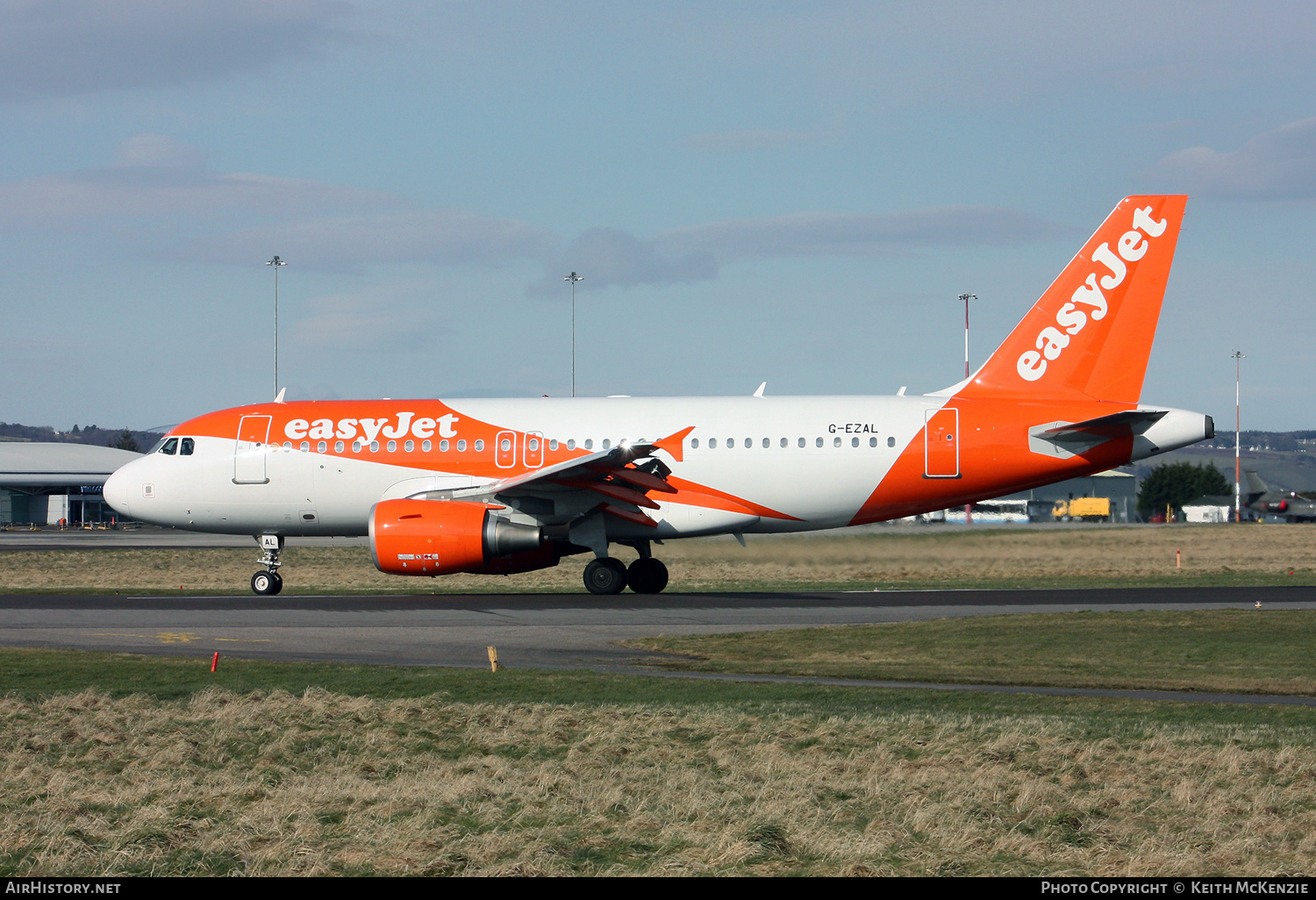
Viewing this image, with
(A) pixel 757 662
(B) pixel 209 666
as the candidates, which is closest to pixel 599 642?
(A) pixel 757 662

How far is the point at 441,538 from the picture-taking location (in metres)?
25.3

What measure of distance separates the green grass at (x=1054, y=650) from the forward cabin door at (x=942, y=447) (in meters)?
5.64

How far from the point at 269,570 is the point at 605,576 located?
8.11 meters

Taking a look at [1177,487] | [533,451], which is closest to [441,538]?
[533,451]

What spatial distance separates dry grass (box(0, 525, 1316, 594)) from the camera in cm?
2886

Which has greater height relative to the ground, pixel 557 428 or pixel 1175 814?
pixel 557 428

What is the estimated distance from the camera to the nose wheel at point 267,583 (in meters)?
28.2

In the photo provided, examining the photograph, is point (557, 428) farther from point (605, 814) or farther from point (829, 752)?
point (605, 814)

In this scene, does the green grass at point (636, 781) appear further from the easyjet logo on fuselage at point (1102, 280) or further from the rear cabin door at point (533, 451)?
the easyjet logo on fuselage at point (1102, 280)

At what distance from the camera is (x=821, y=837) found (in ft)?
25.2

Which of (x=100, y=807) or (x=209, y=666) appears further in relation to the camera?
(x=209, y=666)

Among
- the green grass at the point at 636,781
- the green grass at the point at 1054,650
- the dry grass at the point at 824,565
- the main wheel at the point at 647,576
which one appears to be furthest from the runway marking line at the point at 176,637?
the main wheel at the point at 647,576
